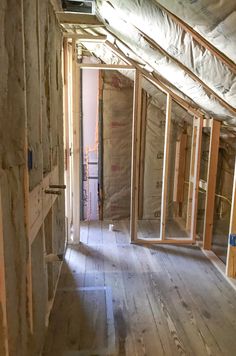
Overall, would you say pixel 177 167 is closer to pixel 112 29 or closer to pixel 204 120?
pixel 204 120

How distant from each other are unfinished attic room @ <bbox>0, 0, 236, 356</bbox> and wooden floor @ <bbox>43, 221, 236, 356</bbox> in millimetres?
11

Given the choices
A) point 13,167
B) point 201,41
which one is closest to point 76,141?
point 201,41

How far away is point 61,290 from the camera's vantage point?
8.07ft

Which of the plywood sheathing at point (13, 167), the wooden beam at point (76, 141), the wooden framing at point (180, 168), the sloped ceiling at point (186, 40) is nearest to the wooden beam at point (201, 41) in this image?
the sloped ceiling at point (186, 40)

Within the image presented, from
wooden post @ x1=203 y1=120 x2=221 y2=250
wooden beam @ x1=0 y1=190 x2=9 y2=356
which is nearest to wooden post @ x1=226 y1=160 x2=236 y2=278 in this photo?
wooden post @ x1=203 y1=120 x2=221 y2=250

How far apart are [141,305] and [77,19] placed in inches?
93.9

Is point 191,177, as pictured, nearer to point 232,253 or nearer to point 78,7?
point 232,253

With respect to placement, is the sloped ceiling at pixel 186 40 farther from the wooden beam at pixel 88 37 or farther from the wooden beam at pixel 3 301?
the wooden beam at pixel 3 301

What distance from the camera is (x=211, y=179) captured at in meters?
3.25

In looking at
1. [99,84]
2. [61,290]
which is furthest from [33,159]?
[99,84]

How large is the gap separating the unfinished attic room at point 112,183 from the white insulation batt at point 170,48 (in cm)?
1

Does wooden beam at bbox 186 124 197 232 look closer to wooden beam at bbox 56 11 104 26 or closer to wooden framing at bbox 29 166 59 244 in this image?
wooden beam at bbox 56 11 104 26

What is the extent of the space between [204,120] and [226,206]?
1.51m

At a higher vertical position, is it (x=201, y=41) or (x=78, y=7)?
(x=78, y=7)
